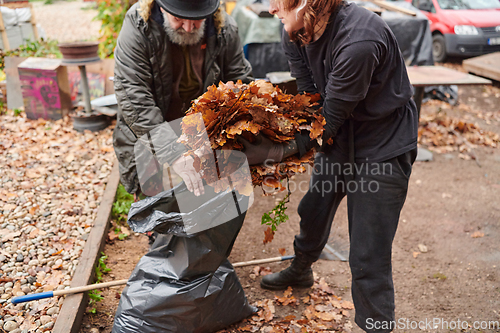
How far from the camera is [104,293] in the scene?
112 inches

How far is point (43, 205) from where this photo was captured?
3621mm

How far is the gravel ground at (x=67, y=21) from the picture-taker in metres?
10.6

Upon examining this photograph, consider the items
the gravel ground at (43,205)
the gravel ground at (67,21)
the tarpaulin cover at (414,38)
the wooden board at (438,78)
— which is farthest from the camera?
the gravel ground at (67,21)

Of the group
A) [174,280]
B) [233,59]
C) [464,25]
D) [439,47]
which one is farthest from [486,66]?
[174,280]

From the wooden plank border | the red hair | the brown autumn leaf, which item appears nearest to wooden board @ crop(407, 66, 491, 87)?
the brown autumn leaf

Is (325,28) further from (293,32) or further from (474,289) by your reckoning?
(474,289)

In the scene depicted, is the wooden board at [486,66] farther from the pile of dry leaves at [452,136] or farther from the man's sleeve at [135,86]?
the man's sleeve at [135,86]

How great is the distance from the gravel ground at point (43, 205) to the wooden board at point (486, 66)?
6.81 metres

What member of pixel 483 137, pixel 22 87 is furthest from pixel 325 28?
pixel 483 137

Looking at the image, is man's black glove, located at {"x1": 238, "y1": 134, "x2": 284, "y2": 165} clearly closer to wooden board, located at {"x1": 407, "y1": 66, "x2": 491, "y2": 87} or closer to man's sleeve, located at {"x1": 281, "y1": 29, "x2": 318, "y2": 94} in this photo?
man's sleeve, located at {"x1": 281, "y1": 29, "x2": 318, "y2": 94}

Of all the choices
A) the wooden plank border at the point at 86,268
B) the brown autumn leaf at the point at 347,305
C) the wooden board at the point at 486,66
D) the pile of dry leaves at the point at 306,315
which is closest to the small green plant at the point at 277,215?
the pile of dry leaves at the point at 306,315

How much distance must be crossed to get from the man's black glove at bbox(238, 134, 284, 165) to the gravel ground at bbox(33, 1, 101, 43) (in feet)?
26.8

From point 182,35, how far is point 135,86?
0.47 metres

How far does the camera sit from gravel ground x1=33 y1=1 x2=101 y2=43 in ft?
34.8
